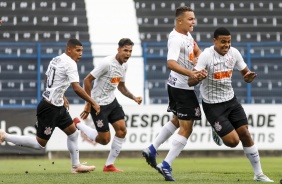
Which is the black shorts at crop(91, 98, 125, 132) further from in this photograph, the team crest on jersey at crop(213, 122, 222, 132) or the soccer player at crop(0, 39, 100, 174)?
the team crest on jersey at crop(213, 122, 222, 132)

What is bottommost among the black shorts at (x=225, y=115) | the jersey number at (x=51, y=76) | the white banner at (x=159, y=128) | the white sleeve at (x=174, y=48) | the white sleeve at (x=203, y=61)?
the white banner at (x=159, y=128)

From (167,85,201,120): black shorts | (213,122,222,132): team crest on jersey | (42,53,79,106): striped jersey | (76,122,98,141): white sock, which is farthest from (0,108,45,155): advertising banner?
(213,122,222,132): team crest on jersey

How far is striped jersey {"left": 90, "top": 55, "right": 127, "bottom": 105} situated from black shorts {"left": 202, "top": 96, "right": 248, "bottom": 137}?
121 inches

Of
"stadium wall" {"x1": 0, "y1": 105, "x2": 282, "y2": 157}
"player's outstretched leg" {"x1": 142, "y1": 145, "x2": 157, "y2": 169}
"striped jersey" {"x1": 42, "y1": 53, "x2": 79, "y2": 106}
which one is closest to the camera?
"player's outstretched leg" {"x1": 142, "y1": 145, "x2": 157, "y2": 169}

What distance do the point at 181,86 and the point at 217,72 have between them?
2.01 ft

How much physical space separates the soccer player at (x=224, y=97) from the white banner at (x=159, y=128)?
8.59 m

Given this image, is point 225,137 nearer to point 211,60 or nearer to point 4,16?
point 211,60

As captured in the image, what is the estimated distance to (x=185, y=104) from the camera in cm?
1007

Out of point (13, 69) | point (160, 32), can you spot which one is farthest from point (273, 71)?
point (13, 69)

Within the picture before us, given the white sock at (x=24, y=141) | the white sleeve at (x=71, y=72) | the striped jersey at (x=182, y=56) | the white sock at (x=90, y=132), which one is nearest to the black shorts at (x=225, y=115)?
the striped jersey at (x=182, y=56)

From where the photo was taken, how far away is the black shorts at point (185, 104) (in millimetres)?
10000

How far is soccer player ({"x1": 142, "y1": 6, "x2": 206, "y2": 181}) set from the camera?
32.3 feet

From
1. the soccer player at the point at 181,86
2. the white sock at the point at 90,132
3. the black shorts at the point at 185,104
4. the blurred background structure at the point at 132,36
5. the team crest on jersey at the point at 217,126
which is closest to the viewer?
the team crest on jersey at the point at 217,126

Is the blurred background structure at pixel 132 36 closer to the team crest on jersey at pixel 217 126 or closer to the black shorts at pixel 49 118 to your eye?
the black shorts at pixel 49 118
